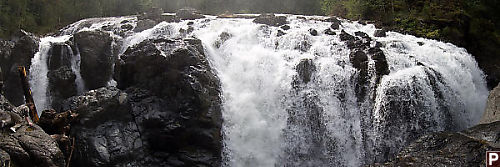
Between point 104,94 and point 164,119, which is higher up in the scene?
point 104,94

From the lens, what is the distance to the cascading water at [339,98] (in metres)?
12.7

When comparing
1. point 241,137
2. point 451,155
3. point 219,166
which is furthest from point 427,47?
point 219,166

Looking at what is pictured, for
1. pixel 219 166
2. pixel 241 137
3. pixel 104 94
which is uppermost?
pixel 104 94

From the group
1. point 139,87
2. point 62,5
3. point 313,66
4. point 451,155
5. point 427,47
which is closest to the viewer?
point 451,155

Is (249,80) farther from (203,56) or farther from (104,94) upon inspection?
(104,94)

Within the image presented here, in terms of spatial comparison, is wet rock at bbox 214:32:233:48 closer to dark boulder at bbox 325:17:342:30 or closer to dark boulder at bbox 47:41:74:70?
dark boulder at bbox 325:17:342:30

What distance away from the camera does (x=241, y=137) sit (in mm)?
13430

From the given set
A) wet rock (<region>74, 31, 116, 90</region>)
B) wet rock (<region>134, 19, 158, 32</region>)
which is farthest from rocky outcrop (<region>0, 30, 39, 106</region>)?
wet rock (<region>134, 19, 158, 32</region>)

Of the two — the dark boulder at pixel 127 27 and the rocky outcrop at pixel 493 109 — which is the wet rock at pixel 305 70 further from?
the dark boulder at pixel 127 27

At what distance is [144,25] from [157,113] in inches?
317

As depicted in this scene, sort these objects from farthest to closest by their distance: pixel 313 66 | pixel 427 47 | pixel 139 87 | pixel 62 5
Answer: pixel 62 5 < pixel 427 47 < pixel 313 66 < pixel 139 87

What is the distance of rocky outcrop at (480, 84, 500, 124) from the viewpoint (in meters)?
11.8

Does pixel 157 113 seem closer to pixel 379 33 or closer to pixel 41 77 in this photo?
pixel 41 77

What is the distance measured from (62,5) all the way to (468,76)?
93.4 ft
